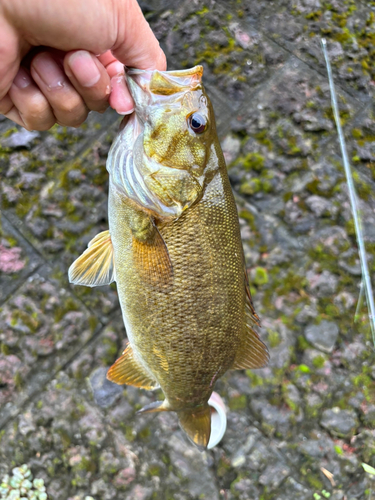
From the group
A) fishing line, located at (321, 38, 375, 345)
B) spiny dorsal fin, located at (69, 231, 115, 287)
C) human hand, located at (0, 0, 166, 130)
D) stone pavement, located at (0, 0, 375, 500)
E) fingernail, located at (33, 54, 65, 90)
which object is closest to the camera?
human hand, located at (0, 0, 166, 130)

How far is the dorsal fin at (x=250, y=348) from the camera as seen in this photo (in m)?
1.19

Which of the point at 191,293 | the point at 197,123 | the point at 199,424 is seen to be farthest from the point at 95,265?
the point at 199,424

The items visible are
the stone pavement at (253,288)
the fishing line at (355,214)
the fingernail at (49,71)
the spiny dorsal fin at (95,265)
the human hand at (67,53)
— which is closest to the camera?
the human hand at (67,53)

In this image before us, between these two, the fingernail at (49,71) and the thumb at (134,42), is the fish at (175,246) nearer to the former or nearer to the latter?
the thumb at (134,42)

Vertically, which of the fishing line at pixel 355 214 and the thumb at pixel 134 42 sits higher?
the thumb at pixel 134 42

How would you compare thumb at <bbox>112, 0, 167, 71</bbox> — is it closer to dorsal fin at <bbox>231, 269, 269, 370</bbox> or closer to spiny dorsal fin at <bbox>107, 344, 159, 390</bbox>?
dorsal fin at <bbox>231, 269, 269, 370</bbox>

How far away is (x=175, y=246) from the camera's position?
1.04 metres

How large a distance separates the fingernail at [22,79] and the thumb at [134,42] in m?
0.30

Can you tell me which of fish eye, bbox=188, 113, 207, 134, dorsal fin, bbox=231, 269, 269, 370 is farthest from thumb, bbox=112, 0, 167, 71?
dorsal fin, bbox=231, 269, 269, 370

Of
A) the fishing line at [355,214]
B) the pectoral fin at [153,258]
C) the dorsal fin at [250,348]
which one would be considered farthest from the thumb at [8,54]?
the fishing line at [355,214]

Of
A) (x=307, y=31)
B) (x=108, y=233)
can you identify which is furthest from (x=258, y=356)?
(x=307, y=31)

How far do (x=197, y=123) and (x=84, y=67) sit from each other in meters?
0.37

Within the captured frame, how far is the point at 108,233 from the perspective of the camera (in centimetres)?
122

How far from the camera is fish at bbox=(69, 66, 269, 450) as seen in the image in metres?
0.97
